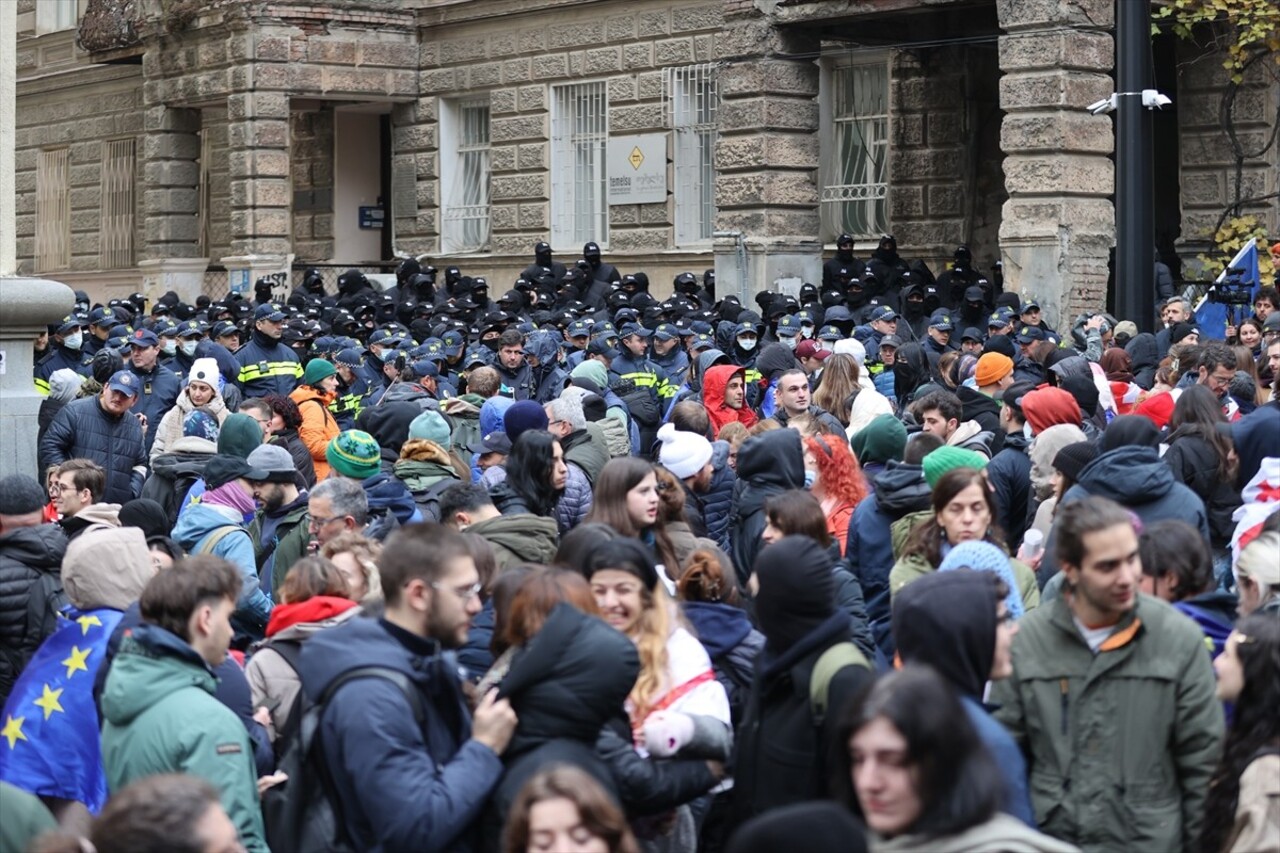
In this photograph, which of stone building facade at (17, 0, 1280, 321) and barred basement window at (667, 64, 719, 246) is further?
barred basement window at (667, 64, 719, 246)

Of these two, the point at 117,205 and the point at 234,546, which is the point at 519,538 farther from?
the point at 117,205

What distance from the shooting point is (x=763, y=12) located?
846 inches

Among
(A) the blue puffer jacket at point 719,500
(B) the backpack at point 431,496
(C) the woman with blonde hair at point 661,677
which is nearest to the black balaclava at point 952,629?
(C) the woman with blonde hair at point 661,677

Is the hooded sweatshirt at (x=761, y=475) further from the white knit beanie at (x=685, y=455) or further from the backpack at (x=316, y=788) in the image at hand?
the backpack at (x=316, y=788)

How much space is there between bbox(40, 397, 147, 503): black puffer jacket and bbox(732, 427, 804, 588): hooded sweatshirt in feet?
16.5

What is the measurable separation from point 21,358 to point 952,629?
7443 millimetres

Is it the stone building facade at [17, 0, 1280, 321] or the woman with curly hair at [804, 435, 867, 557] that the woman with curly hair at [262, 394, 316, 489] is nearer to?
the woman with curly hair at [804, 435, 867, 557]

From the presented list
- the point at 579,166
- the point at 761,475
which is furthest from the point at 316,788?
the point at 579,166

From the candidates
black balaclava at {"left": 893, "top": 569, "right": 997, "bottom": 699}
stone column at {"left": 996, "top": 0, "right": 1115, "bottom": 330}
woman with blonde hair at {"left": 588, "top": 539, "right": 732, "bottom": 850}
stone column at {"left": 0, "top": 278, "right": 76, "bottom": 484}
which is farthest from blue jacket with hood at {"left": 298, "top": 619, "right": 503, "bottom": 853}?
stone column at {"left": 996, "top": 0, "right": 1115, "bottom": 330}

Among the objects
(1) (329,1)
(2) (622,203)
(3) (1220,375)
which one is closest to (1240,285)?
(3) (1220,375)

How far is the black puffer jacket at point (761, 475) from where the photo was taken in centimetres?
808

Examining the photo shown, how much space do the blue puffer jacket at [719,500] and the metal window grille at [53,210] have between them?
2835cm

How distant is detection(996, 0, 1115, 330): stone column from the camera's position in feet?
61.0

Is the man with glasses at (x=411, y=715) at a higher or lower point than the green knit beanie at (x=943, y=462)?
lower
